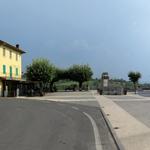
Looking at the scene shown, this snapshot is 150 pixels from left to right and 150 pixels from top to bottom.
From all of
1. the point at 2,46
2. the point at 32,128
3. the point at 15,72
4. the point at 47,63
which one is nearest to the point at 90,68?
the point at 47,63

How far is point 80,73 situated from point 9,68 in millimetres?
41002

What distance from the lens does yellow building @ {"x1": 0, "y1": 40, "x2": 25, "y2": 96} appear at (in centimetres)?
6053

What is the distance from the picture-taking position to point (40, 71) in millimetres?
77312

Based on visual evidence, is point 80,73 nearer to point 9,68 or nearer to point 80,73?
point 80,73

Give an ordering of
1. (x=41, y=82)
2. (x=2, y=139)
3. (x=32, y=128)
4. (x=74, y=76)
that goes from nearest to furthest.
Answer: (x=2, y=139), (x=32, y=128), (x=41, y=82), (x=74, y=76)

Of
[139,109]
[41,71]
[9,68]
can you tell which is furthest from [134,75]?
[139,109]

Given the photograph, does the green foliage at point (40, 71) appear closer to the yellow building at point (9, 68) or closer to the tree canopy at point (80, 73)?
the yellow building at point (9, 68)

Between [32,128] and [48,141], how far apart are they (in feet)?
11.1

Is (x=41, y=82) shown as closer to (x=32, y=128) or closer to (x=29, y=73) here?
(x=29, y=73)

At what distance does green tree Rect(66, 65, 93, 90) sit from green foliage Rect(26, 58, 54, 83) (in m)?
27.9

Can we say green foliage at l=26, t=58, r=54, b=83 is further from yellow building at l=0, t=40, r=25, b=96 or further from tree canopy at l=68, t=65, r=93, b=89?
tree canopy at l=68, t=65, r=93, b=89

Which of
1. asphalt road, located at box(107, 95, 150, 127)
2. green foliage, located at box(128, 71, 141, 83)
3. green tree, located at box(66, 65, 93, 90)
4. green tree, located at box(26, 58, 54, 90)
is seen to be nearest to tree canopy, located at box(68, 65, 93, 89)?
green tree, located at box(66, 65, 93, 90)

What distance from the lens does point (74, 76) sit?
350 feet

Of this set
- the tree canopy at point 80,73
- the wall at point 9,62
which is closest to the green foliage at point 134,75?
the tree canopy at point 80,73
